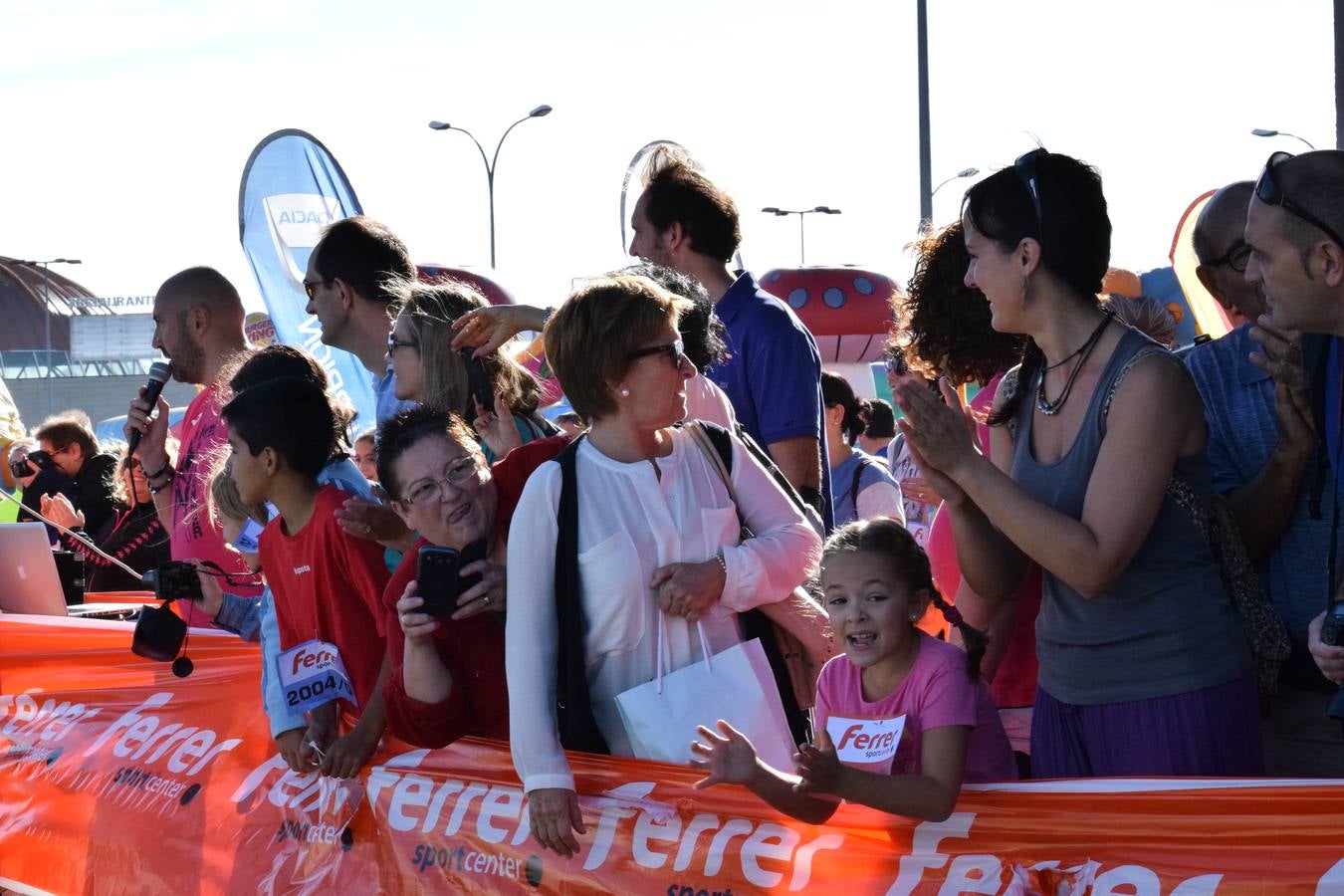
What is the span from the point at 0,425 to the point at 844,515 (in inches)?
273

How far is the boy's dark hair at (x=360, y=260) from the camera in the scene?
4.64 m

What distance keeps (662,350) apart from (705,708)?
2.35 feet

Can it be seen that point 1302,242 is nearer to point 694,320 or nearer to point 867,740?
point 867,740

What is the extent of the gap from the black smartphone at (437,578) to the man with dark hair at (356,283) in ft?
5.33

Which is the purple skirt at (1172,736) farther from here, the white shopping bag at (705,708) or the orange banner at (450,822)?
the white shopping bag at (705,708)

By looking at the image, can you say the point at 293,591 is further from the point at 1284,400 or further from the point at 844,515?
the point at 844,515

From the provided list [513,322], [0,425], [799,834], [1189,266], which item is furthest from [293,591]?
[0,425]

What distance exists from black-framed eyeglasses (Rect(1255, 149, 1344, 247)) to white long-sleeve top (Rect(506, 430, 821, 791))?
115 cm

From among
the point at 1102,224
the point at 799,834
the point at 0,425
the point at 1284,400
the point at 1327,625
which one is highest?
the point at 1102,224

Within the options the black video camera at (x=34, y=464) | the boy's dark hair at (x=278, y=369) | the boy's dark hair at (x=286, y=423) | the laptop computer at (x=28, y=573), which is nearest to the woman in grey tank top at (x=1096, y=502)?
the boy's dark hair at (x=286, y=423)

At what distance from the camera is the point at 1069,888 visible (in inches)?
91.9

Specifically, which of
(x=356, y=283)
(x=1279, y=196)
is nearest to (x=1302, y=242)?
(x=1279, y=196)

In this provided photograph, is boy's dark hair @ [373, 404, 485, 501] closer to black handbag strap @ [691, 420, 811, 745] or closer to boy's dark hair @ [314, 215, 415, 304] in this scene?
black handbag strap @ [691, 420, 811, 745]

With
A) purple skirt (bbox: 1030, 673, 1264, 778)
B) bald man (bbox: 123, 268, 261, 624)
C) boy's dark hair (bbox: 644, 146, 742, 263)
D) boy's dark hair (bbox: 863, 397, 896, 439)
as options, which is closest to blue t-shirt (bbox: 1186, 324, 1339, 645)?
purple skirt (bbox: 1030, 673, 1264, 778)
